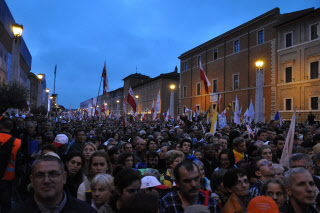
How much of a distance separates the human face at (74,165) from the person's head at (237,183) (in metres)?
2.47

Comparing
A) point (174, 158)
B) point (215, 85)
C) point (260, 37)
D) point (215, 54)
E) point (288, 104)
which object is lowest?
point (174, 158)

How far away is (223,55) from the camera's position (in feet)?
141

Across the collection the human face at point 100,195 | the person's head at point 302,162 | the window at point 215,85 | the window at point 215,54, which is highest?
the window at point 215,54

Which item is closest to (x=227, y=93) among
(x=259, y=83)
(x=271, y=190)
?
(x=259, y=83)

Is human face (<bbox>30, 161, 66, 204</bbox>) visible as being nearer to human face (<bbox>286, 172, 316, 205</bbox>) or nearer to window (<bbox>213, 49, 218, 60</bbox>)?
human face (<bbox>286, 172, 316, 205</bbox>)

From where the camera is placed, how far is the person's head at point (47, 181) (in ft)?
7.16

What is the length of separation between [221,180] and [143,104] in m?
70.3

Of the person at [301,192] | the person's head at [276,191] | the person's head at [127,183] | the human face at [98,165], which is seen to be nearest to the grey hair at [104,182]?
the person's head at [127,183]

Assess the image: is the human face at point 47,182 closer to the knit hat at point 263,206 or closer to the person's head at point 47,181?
the person's head at point 47,181

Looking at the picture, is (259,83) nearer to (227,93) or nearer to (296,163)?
(296,163)

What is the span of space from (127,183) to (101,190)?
42 centimetres

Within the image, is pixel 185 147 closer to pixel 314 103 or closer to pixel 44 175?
pixel 44 175

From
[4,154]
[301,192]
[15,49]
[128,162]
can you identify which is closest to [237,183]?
[301,192]

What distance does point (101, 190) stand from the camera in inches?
125
